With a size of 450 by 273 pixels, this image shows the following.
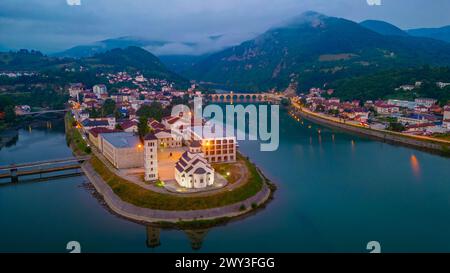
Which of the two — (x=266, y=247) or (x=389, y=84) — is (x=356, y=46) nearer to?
(x=389, y=84)

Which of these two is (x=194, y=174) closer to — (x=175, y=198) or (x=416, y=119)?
(x=175, y=198)

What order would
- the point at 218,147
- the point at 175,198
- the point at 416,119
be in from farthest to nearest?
the point at 416,119 < the point at 218,147 < the point at 175,198

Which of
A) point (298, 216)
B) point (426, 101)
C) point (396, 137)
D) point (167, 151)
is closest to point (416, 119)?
point (396, 137)

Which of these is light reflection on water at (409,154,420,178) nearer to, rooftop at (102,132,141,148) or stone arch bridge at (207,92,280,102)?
rooftop at (102,132,141,148)

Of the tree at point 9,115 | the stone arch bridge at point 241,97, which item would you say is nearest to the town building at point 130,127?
the tree at point 9,115

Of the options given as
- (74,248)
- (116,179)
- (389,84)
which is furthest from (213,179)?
(389,84)

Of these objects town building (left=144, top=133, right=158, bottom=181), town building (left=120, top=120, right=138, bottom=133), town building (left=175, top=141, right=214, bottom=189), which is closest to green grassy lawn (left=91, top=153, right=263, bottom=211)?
town building (left=144, top=133, right=158, bottom=181)

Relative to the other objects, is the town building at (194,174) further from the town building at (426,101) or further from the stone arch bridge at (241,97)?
the stone arch bridge at (241,97)
